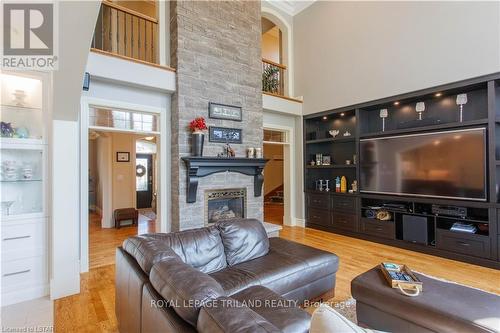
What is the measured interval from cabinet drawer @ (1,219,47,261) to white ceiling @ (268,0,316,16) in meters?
6.05

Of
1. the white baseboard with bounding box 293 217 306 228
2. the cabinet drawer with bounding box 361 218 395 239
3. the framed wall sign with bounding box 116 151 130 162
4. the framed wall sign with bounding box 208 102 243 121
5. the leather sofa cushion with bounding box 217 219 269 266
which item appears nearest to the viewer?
the leather sofa cushion with bounding box 217 219 269 266

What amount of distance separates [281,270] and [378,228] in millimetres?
3178

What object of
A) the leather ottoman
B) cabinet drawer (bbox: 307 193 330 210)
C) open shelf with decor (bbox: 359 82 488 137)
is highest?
open shelf with decor (bbox: 359 82 488 137)

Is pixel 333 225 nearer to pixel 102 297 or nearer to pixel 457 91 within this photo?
pixel 457 91

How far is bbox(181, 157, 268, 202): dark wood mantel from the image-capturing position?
403 centimetres

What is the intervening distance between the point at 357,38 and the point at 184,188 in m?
4.33

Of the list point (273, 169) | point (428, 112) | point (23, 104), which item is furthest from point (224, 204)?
point (273, 169)

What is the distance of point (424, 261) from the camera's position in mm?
3725

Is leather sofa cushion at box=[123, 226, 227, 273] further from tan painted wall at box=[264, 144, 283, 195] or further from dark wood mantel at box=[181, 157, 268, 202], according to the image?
tan painted wall at box=[264, 144, 283, 195]

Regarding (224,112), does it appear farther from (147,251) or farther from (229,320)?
(229,320)

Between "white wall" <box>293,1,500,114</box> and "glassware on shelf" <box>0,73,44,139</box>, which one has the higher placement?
"white wall" <box>293,1,500,114</box>

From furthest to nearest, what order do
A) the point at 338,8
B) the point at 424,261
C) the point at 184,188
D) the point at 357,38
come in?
the point at 338,8
the point at 357,38
the point at 184,188
the point at 424,261

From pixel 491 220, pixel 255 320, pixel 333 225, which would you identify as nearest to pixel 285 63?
pixel 333 225

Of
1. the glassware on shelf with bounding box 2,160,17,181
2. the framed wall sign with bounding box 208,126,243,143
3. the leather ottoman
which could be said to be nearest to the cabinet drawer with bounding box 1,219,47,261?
the glassware on shelf with bounding box 2,160,17,181
